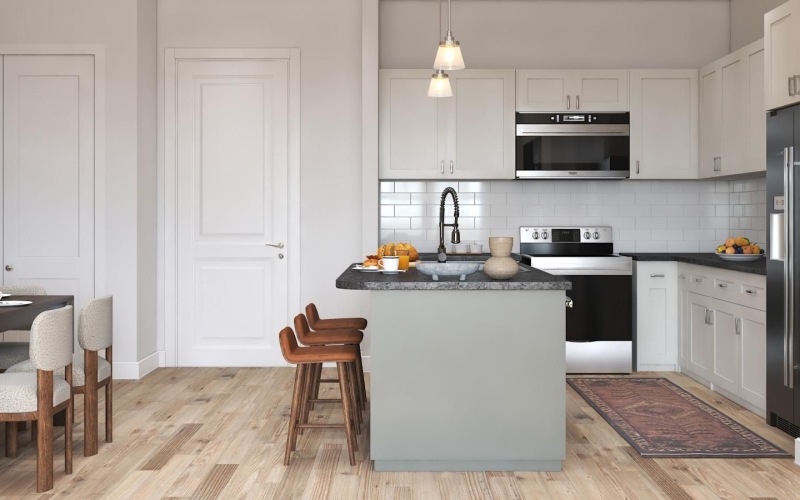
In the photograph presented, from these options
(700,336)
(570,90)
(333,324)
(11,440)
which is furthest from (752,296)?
(11,440)

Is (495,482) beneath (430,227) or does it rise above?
beneath

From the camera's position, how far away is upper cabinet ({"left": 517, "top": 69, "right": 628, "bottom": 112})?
18.8 feet

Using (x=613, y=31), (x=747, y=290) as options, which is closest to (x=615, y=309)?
(x=747, y=290)

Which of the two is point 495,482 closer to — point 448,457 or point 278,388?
point 448,457

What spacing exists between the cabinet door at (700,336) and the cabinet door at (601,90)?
65.0 inches

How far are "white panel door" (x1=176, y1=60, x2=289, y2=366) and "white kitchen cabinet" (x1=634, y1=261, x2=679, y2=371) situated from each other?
9.56 ft

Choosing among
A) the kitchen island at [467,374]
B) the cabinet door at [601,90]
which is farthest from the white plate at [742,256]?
the kitchen island at [467,374]

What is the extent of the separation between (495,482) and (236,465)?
4.16ft

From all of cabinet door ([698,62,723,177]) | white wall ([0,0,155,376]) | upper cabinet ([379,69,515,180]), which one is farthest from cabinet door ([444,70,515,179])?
white wall ([0,0,155,376])

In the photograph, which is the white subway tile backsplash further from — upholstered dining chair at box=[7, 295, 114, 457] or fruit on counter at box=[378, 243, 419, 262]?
upholstered dining chair at box=[7, 295, 114, 457]

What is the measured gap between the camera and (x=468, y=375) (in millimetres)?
3338

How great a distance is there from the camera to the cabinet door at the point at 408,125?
573 centimetres

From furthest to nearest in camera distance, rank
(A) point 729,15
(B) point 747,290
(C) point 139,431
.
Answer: (A) point 729,15 < (B) point 747,290 < (C) point 139,431

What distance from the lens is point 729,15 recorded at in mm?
6082
